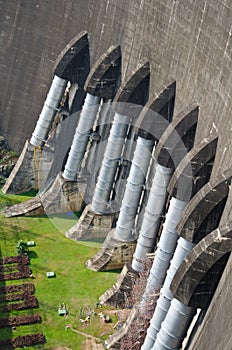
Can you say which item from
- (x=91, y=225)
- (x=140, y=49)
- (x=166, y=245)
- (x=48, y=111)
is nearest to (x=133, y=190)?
(x=91, y=225)

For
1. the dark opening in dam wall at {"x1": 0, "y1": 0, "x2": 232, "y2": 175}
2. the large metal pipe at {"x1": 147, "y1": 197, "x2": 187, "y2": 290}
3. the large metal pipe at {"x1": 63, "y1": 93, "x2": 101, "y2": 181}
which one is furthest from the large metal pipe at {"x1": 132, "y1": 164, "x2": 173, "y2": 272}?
the large metal pipe at {"x1": 63, "y1": 93, "x2": 101, "y2": 181}

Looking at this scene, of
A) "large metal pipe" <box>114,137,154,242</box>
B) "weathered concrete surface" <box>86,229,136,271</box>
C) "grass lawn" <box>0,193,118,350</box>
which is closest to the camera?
"grass lawn" <box>0,193,118,350</box>

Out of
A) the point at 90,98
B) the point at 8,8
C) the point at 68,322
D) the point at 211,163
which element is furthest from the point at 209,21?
the point at 8,8

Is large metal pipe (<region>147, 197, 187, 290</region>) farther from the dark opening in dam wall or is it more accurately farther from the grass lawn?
the grass lawn

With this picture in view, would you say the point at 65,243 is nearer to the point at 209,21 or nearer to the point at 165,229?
the point at 165,229

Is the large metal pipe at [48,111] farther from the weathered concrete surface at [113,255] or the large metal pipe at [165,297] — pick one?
the large metal pipe at [165,297]

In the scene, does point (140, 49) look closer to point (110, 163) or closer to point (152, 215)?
point (110, 163)

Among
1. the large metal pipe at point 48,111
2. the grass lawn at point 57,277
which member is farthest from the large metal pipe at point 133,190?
the large metal pipe at point 48,111
